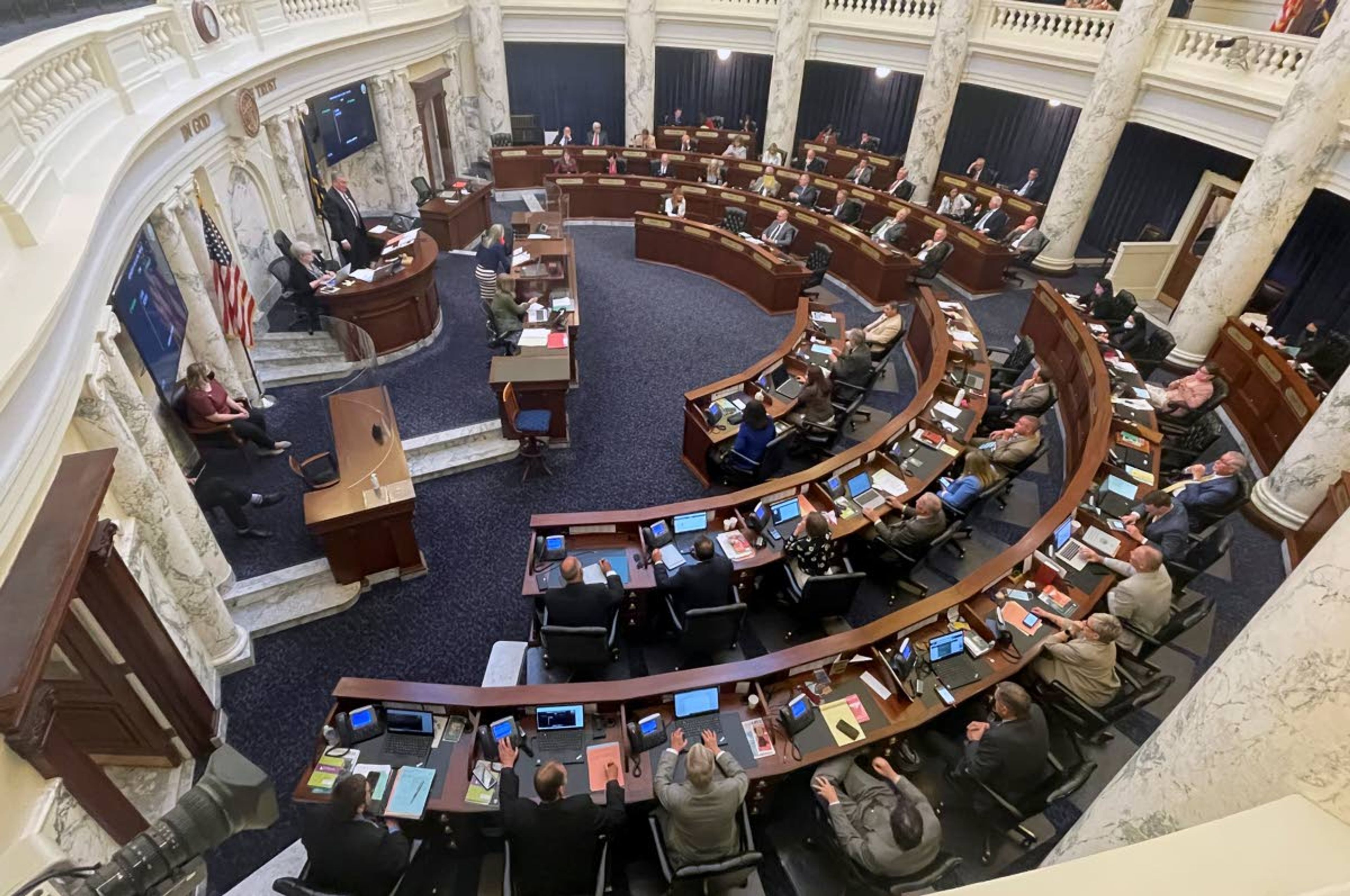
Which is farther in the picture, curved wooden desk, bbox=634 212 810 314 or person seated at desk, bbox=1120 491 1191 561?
curved wooden desk, bbox=634 212 810 314

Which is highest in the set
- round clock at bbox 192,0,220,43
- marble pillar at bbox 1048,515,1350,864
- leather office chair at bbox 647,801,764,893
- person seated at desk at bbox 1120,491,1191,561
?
round clock at bbox 192,0,220,43

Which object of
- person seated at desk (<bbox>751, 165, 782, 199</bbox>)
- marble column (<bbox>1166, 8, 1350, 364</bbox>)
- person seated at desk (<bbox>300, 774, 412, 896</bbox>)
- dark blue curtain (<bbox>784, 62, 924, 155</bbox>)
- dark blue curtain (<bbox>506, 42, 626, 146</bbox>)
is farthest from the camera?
dark blue curtain (<bbox>506, 42, 626, 146</bbox>)

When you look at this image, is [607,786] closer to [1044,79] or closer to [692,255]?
[692,255]

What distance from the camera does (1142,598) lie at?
4977 mm

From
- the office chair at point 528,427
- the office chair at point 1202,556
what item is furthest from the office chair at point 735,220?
the office chair at point 1202,556

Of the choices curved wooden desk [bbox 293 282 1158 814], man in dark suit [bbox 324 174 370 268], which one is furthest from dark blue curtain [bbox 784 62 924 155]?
curved wooden desk [bbox 293 282 1158 814]

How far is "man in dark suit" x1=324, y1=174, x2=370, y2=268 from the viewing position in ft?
33.1

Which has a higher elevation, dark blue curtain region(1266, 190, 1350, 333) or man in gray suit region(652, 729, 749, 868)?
dark blue curtain region(1266, 190, 1350, 333)

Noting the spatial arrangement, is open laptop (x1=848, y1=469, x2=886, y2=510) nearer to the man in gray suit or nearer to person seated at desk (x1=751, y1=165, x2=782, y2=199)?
the man in gray suit

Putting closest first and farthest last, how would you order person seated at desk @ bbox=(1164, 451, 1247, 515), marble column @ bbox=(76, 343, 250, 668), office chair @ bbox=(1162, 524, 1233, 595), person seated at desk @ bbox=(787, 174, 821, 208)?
marble column @ bbox=(76, 343, 250, 668)
office chair @ bbox=(1162, 524, 1233, 595)
person seated at desk @ bbox=(1164, 451, 1247, 515)
person seated at desk @ bbox=(787, 174, 821, 208)

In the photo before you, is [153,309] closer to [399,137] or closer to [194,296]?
[194,296]

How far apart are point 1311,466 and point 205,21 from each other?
12.2 m

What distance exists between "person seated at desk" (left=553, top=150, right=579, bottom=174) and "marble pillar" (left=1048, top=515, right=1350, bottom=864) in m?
14.6

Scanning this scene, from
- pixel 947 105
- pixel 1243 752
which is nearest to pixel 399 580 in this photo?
pixel 1243 752
